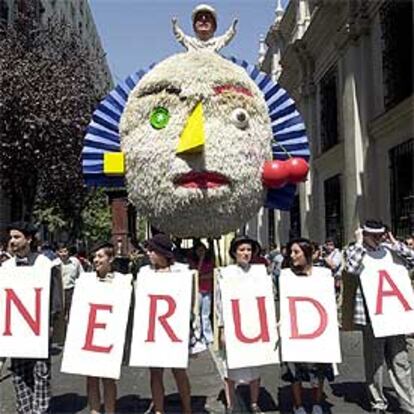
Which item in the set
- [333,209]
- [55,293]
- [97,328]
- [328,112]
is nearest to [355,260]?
[97,328]

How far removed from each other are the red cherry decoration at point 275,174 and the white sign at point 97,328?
1534 mm

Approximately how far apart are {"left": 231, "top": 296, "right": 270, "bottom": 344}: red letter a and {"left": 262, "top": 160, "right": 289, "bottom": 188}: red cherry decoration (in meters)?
1.13

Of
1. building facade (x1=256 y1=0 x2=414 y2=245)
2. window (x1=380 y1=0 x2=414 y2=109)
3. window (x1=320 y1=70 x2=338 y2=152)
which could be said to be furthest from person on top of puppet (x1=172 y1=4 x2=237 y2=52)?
window (x1=320 y1=70 x2=338 y2=152)

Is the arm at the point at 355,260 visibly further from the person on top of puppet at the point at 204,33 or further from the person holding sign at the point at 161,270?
the person on top of puppet at the point at 204,33

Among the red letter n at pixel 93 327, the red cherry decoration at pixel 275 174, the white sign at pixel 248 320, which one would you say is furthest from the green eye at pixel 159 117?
the red letter n at pixel 93 327

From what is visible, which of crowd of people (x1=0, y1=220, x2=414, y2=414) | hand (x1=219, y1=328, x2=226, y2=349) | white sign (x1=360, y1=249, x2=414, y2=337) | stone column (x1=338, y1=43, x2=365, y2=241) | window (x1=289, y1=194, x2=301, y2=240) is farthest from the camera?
window (x1=289, y1=194, x2=301, y2=240)

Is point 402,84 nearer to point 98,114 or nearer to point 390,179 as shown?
point 390,179

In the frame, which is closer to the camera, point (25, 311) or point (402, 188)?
point (25, 311)

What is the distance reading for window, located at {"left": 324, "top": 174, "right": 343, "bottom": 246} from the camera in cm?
1919

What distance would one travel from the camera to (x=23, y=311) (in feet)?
17.9

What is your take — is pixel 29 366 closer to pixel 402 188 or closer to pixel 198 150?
pixel 198 150

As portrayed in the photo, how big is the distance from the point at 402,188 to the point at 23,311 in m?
10.3

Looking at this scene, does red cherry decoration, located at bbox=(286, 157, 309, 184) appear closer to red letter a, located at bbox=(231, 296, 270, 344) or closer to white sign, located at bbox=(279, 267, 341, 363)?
white sign, located at bbox=(279, 267, 341, 363)

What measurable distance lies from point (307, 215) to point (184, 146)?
1747cm
